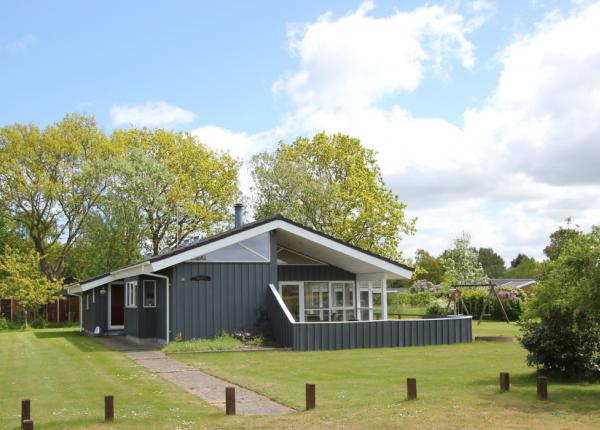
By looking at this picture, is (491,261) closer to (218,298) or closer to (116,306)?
(116,306)

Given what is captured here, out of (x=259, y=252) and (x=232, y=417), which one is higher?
(x=259, y=252)

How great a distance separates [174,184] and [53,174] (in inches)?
287

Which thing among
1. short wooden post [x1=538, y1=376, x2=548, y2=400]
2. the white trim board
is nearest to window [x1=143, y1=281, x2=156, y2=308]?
the white trim board

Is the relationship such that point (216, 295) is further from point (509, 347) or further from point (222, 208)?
point (222, 208)

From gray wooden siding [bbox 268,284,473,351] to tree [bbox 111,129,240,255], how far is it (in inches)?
900

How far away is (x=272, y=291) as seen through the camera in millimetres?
21484

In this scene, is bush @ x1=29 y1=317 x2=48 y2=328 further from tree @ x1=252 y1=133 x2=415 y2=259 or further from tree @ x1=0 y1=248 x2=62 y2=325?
tree @ x1=252 y1=133 x2=415 y2=259

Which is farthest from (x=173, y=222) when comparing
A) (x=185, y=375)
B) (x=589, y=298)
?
(x=589, y=298)

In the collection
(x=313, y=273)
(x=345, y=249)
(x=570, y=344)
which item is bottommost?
(x=570, y=344)

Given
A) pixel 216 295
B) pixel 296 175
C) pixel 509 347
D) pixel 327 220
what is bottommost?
pixel 509 347

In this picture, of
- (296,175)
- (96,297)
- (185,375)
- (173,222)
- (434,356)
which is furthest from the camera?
(173,222)

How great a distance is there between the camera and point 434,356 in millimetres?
17391

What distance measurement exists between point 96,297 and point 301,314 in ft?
33.2

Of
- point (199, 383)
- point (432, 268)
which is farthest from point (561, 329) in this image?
point (432, 268)
